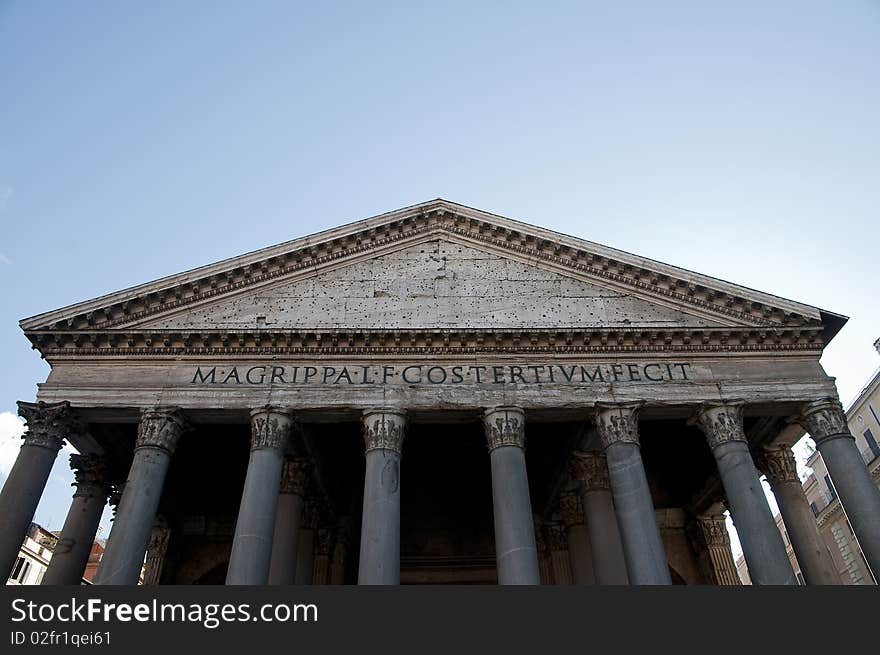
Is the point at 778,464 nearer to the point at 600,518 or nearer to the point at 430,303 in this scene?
the point at 600,518

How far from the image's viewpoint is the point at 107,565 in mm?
11344

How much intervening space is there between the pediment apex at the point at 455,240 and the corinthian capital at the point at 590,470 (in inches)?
157

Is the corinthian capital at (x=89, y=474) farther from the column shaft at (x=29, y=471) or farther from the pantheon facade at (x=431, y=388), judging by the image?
the column shaft at (x=29, y=471)

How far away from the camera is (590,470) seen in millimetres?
15062

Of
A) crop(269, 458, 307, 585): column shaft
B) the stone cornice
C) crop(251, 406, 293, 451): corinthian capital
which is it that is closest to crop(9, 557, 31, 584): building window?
the stone cornice

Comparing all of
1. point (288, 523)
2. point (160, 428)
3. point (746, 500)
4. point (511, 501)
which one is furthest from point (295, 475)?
point (746, 500)

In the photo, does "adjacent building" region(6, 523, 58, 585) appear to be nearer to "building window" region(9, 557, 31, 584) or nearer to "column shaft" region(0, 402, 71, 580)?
"building window" region(9, 557, 31, 584)

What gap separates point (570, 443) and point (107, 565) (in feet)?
32.5

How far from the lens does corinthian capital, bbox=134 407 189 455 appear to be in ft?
42.0

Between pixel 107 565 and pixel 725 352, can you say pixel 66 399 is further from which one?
pixel 725 352

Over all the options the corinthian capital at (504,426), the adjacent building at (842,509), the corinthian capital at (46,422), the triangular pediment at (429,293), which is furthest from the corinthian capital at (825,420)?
the corinthian capital at (46,422)

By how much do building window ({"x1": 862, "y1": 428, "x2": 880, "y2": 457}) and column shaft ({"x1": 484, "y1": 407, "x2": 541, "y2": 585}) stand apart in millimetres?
18604

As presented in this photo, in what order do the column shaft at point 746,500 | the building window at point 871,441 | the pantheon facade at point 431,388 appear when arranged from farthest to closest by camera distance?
the building window at point 871,441 < the pantheon facade at point 431,388 < the column shaft at point 746,500

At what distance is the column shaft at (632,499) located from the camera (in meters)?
11.5
